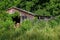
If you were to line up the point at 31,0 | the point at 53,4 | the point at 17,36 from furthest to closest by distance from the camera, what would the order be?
the point at 31,0, the point at 53,4, the point at 17,36

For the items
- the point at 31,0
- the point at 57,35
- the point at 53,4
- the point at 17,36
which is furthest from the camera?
the point at 31,0

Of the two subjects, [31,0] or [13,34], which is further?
[31,0]

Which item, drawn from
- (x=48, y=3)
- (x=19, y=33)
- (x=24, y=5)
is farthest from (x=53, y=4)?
(x=19, y=33)

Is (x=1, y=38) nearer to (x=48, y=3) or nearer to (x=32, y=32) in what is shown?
(x=32, y=32)

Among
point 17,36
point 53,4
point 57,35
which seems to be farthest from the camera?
point 53,4

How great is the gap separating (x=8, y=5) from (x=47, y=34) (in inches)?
92.4

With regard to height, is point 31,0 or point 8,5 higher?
point 8,5

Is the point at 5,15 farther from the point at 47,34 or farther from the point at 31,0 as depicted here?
the point at 31,0

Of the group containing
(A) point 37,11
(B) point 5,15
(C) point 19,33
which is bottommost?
(A) point 37,11

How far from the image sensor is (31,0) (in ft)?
110

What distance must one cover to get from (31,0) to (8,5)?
2138cm

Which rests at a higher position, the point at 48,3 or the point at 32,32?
the point at 32,32

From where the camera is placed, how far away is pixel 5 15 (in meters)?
12.0

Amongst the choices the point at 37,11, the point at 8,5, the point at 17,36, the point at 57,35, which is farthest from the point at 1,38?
the point at 37,11
